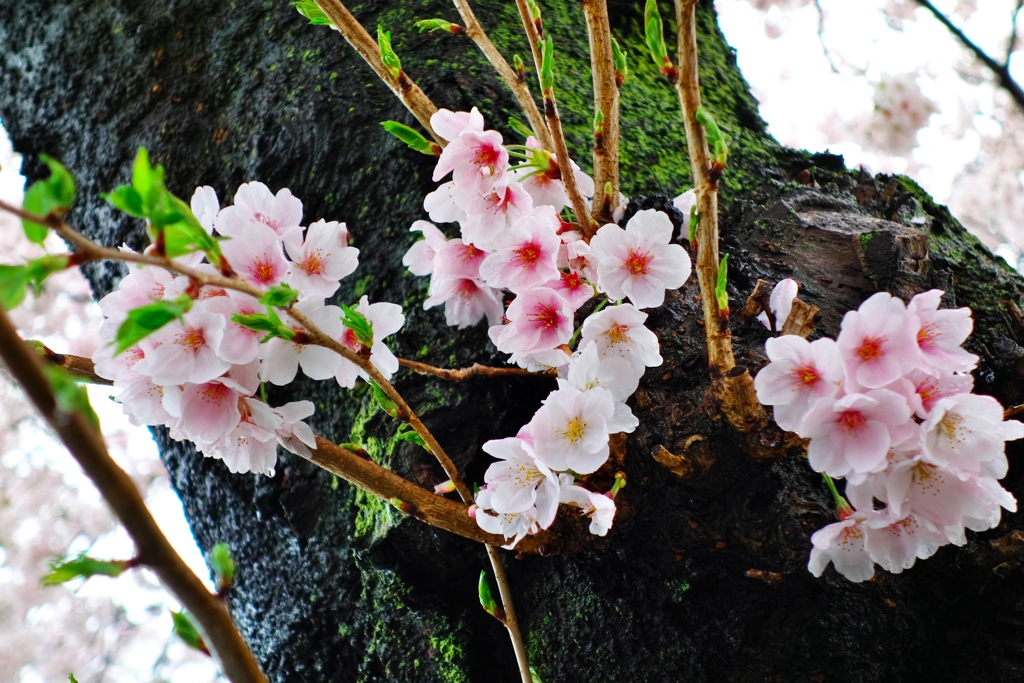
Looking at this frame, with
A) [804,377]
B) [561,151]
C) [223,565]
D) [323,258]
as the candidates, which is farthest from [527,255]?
[223,565]

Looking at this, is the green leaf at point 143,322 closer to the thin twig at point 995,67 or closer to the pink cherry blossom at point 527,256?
the pink cherry blossom at point 527,256

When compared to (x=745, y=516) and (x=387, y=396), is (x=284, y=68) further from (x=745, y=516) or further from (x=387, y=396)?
(x=745, y=516)

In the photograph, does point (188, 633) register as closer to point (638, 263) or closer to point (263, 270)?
point (263, 270)

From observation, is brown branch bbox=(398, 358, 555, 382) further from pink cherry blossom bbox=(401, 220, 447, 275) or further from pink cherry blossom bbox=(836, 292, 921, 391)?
pink cherry blossom bbox=(836, 292, 921, 391)

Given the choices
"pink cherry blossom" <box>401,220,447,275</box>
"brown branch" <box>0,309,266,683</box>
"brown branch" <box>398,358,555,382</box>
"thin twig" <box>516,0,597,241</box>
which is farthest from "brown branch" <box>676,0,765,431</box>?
"brown branch" <box>0,309,266,683</box>

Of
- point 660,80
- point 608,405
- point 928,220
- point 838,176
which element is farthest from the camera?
point 660,80

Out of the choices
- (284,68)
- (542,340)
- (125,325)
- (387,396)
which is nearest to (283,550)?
(387,396)

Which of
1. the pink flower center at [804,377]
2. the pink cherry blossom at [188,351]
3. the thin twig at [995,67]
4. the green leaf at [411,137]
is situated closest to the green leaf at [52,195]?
the pink cherry blossom at [188,351]
